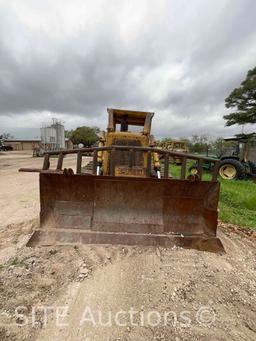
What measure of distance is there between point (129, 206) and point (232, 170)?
9.05 m

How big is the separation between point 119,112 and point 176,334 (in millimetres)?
4456

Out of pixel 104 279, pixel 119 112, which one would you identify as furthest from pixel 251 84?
pixel 104 279

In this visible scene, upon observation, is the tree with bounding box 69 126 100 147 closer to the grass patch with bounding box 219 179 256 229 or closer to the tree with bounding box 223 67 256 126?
the tree with bounding box 223 67 256 126

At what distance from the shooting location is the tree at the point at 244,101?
2073 cm

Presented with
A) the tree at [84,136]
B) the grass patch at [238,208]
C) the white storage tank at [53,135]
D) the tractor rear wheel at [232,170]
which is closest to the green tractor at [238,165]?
the tractor rear wheel at [232,170]

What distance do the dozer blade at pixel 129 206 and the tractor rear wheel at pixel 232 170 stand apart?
27.2 feet

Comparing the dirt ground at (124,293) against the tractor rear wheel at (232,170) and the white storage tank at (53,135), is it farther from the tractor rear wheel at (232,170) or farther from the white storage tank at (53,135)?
the white storage tank at (53,135)

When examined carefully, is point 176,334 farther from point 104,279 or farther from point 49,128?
point 49,128

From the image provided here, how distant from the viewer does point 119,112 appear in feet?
17.8

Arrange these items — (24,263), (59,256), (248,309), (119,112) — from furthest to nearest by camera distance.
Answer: (119,112) < (59,256) < (24,263) < (248,309)

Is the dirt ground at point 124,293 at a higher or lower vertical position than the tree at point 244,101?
lower

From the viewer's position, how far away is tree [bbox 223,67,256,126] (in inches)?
816

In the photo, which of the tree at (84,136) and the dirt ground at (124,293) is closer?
the dirt ground at (124,293)

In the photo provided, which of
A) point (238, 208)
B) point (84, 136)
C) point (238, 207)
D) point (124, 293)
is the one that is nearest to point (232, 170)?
point (238, 207)
